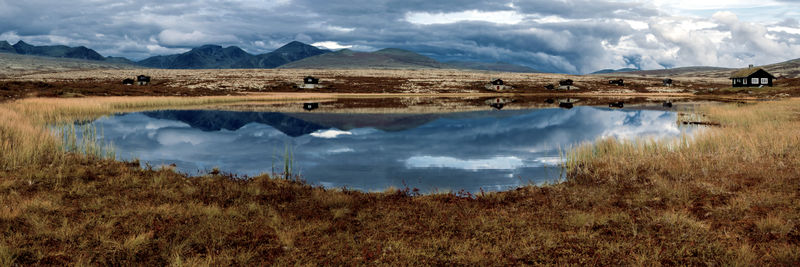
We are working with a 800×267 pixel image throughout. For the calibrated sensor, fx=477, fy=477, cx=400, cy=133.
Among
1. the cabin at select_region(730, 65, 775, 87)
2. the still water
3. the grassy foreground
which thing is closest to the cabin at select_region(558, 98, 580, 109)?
the still water

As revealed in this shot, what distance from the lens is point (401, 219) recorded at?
A: 1047cm

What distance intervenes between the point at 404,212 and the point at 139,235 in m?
5.38

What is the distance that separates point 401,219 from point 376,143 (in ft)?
56.1

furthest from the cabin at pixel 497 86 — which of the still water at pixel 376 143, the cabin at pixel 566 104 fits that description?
the still water at pixel 376 143

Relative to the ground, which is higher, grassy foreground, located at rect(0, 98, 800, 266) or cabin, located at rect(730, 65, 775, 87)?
cabin, located at rect(730, 65, 775, 87)

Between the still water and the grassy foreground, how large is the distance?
3165 millimetres

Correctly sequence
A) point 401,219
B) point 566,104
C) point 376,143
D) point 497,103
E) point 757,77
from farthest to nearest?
point 757,77 < point 497,103 < point 566,104 < point 376,143 < point 401,219

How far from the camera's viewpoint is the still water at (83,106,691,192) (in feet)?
58.8

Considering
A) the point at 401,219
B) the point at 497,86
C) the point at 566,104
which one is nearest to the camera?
the point at 401,219

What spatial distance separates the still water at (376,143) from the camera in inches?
706

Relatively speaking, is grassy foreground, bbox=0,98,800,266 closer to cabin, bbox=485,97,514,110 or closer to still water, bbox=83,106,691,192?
still water, bbox=83,106,691,192

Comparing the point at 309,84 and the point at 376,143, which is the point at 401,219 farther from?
the point at 309,84

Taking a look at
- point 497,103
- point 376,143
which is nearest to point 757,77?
point 497,103

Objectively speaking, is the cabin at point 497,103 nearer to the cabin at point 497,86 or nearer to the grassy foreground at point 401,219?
the cabin at point 497,86
